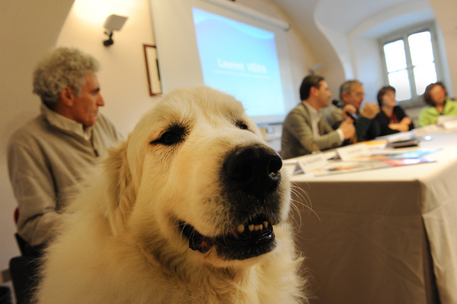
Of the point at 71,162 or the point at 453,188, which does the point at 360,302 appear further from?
the point at 71,162

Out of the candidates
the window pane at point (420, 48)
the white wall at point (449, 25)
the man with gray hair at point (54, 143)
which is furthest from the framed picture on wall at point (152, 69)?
the window pane at point (420, 48)

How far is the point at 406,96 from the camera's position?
26.7 feet

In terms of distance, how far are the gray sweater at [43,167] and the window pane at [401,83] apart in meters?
9.33

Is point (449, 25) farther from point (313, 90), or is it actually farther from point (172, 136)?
point (172, 136)

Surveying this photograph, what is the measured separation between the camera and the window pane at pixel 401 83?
26.8 ft

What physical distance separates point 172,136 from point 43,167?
→ 1033 millimetres

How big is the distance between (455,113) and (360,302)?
523cm

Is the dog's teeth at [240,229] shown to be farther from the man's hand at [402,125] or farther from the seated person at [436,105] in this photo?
the seated person at [436,105]

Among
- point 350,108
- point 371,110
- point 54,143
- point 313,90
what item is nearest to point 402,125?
point 371,110

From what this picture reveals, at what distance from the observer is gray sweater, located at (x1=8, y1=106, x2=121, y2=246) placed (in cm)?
136

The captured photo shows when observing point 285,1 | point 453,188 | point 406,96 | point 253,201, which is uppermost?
point 285,1

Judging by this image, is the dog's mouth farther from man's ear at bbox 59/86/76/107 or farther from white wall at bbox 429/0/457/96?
white wall at bbox 429/0/457/96

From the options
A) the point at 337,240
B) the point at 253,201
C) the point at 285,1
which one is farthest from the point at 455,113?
the point at 253,201

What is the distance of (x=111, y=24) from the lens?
3.17 metres
